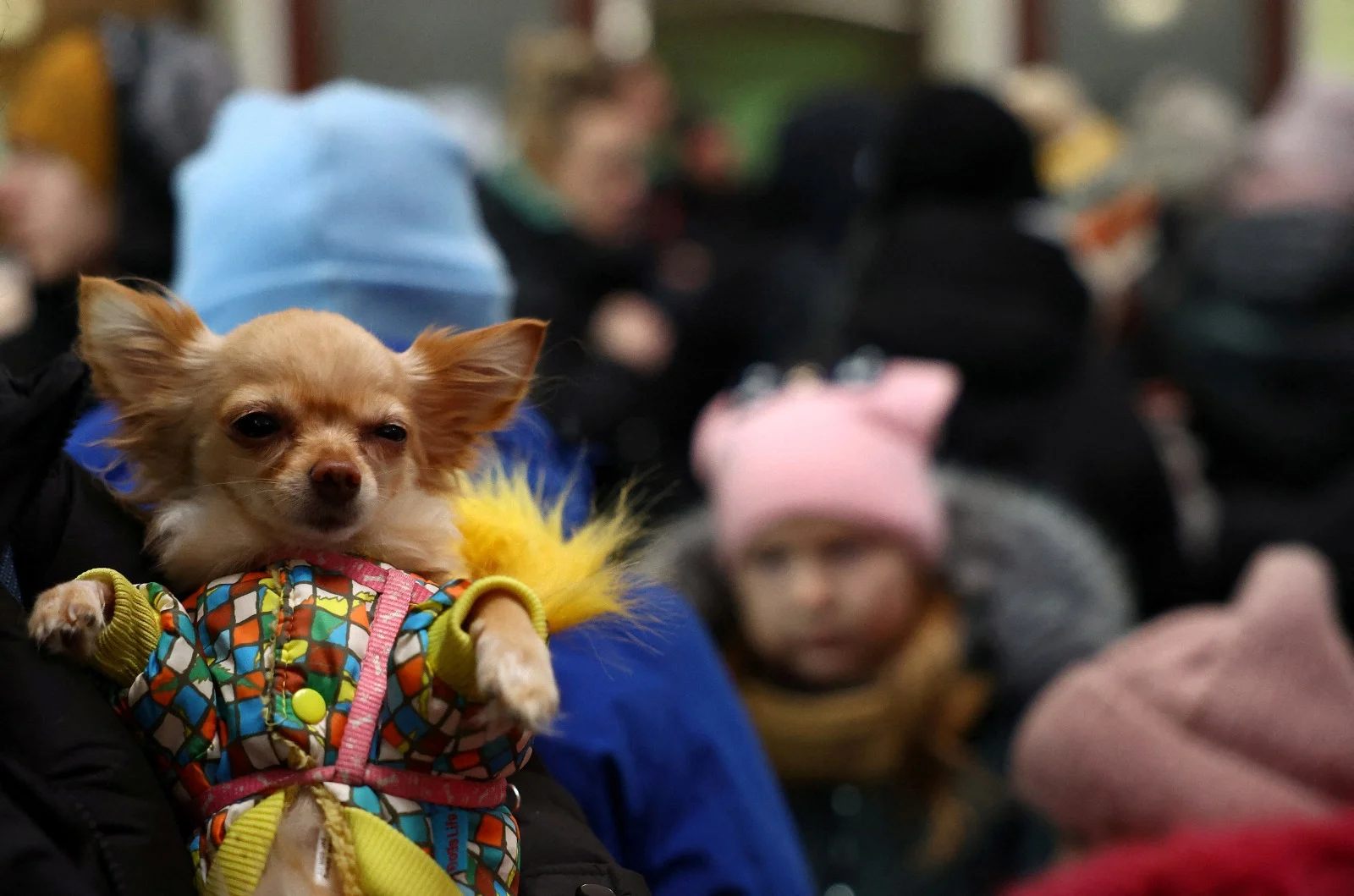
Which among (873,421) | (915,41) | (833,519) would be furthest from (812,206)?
(833,519)

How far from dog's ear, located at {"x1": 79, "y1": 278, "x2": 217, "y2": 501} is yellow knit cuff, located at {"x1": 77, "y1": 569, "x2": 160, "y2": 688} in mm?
49

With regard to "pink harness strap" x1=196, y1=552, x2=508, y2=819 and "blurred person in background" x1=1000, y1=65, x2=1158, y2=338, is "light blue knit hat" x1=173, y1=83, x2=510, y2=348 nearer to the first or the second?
"pink harness strap" x1=196, y1=552, x2=508, y2=819

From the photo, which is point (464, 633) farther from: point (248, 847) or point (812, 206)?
point (812, 206)

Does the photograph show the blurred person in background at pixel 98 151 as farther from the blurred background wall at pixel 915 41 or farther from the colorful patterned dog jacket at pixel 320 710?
the blurred background wall at pixel 915 41

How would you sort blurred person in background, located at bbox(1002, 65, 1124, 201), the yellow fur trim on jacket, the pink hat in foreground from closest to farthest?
the yellow fur trim on jacket → the pink hat in foreground → blurred person in background, located at bbox(1002, 65, 1124, 201)

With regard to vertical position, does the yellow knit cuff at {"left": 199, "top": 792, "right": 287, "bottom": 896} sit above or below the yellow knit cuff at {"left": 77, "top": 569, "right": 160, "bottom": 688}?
below

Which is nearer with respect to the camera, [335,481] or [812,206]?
[335,481]

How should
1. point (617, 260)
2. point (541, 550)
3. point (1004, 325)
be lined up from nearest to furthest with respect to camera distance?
point (541, 550), point (1004, 325), point (617, 260)

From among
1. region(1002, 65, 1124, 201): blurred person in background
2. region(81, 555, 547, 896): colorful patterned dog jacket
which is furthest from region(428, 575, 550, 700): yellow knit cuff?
region(1002, 65, 1124, 201): blurred person in background

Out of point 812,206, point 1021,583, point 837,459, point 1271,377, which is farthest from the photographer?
point 812,206

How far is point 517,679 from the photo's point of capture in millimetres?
493

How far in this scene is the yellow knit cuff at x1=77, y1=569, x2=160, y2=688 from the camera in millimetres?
552

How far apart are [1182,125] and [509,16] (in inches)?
76.8

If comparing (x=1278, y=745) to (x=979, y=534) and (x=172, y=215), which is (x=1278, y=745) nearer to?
(x=979, y=534)
